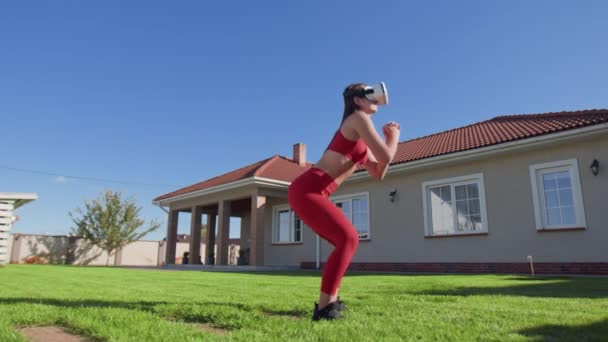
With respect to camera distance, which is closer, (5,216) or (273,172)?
(5,216)

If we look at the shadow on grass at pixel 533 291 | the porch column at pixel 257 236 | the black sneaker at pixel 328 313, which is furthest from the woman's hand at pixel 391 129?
the porch column at pixel 257 236

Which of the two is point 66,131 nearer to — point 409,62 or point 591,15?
point 409,62

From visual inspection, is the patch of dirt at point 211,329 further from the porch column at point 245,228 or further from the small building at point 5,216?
the porch column at point 245,228

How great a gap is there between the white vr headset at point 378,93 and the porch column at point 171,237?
65.1 ft

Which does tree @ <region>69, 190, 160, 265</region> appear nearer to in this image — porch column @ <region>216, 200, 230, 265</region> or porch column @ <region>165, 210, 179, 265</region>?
porch column @ <region>165, 210, 179, 265</region>

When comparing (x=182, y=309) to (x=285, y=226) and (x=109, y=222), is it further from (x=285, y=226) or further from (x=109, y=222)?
(x=109, y=222)

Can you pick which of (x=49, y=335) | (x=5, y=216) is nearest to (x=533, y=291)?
(x=49, y=335)

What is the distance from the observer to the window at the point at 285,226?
16547 mm

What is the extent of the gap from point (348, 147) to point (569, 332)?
1.58 meters

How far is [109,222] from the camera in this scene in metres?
27.8

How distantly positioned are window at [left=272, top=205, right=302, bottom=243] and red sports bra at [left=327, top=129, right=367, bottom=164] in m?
13.9

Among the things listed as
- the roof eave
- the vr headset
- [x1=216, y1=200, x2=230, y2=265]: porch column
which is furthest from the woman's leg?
[x1=216, y1=200, x2=230, y2=265]: porch column

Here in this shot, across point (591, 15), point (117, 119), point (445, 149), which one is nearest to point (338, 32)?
point (445, 149)

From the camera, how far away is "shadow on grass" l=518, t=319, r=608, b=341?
1931mm
